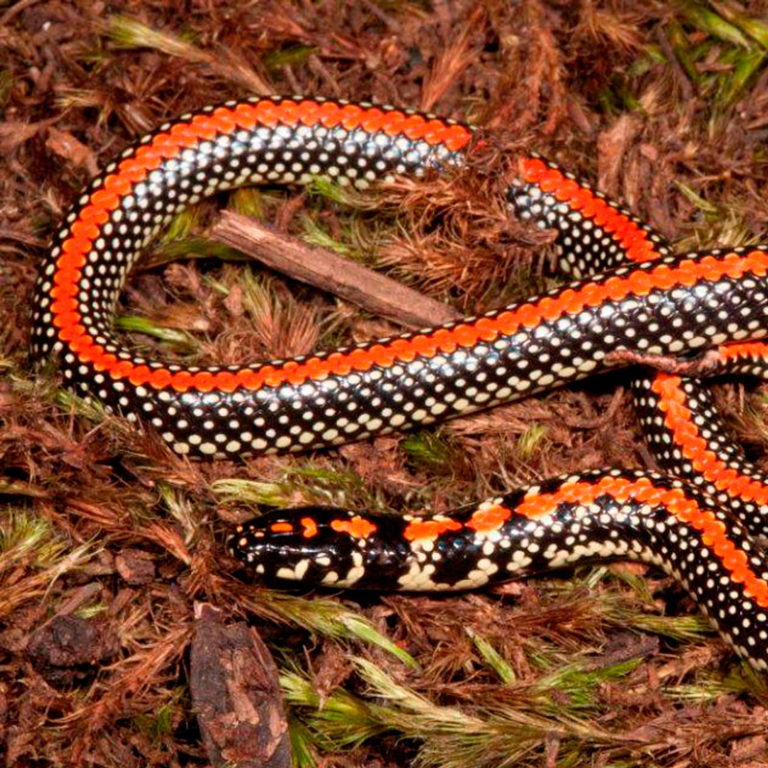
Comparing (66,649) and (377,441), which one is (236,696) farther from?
(377,441)

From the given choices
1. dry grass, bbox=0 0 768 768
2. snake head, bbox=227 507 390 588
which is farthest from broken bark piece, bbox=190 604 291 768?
snake head, bbox=227 507 390 588

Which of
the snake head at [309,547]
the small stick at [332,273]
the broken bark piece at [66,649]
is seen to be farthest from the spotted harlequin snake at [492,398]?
the broken bark piece at [66,649]

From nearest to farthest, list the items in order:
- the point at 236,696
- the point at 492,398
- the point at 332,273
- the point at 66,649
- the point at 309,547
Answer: the point at 236,696
the point at 66,649
the point at 309,547
the point at 492,398
the point at 332,273

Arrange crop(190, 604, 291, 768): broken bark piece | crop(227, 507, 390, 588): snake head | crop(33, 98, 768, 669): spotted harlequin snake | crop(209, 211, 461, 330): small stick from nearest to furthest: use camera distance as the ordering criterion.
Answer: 1. crop(190, 604, 291, 768): broken bark piece
2. crop(227, 507, 390, 588): snake head
3. crop(33, 98, 768, 669): spotted harlequin snake
4. crop(209, 211, 461, 330): small stick

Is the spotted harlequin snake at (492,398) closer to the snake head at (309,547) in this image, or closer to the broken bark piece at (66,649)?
the snake head at (309,547)

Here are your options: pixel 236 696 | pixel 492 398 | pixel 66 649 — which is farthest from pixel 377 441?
pixel 66 649

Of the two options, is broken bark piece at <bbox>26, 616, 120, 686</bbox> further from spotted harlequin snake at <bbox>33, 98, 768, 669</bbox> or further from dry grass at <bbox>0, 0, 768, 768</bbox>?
spotted harlequin snake at <bbox>33, 98, 768, 669</bbox>
